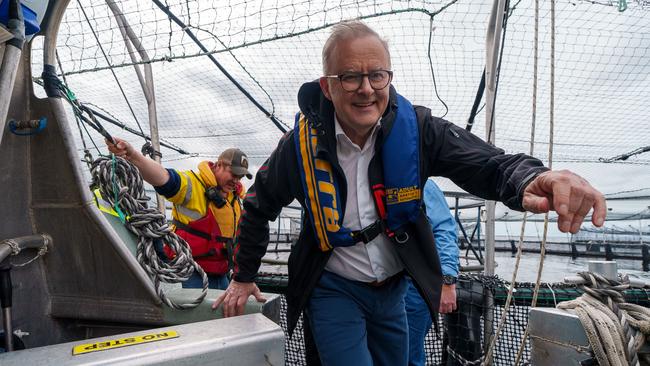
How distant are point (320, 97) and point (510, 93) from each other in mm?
4985

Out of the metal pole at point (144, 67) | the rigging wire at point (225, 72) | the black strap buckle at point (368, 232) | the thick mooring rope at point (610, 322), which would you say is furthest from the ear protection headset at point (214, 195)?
the thick mooring rope at point (610, 322)

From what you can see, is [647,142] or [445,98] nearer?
[445,98]

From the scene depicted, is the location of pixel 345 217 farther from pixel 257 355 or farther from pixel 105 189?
pixel 105 189

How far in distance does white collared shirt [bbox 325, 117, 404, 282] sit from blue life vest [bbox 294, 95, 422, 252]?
0.15ft

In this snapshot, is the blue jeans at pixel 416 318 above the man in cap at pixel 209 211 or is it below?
below

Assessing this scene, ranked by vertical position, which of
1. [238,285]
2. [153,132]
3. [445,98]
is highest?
[445,98]

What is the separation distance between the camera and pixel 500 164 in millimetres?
1235

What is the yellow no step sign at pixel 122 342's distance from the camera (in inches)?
32.2

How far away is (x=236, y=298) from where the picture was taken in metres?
1.39

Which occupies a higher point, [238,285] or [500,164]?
[500,164]

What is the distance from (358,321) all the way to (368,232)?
337mm

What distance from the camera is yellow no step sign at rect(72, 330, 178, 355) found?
817 mm

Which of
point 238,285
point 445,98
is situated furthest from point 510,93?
point 238,285

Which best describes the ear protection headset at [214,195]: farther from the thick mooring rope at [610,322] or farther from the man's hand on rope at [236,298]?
the thick mooring rope at [610,322]
